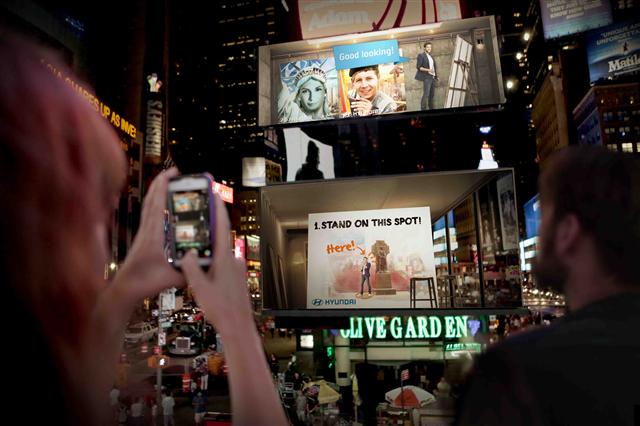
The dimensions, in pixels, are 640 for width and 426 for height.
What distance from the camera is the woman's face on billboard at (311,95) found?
1167 cm

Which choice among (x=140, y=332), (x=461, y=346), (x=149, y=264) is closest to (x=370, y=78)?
(x=461, y=346)

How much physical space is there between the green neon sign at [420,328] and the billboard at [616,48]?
38916 millimetres

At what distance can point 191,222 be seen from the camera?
4.52 feet

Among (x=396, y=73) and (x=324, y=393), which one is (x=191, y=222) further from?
(x=324, y=393)

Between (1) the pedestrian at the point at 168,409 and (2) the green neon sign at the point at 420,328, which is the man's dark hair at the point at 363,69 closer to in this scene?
(2) the green neon sign at the point at 420,328

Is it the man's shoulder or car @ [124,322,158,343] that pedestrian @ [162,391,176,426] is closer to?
car @ [124,322,158,343]

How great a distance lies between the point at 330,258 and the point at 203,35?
6751 cm

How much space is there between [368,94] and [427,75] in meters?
1.73

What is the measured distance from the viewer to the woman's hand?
1150 mm

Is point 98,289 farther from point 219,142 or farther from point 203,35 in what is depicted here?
point 219,142

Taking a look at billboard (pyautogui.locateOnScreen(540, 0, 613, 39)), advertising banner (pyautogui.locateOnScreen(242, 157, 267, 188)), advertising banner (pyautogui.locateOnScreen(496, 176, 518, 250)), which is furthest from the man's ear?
advertising banner (pyautogui.locateOnScreen(242, 157, 267, 188))

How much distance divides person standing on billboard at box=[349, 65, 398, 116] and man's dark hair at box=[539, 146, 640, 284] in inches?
386

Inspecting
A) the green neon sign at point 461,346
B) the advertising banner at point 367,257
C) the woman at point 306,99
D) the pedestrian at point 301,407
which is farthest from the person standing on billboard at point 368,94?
the pedestrian at point 301,407

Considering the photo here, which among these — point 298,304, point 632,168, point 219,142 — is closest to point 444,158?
point 298,304
